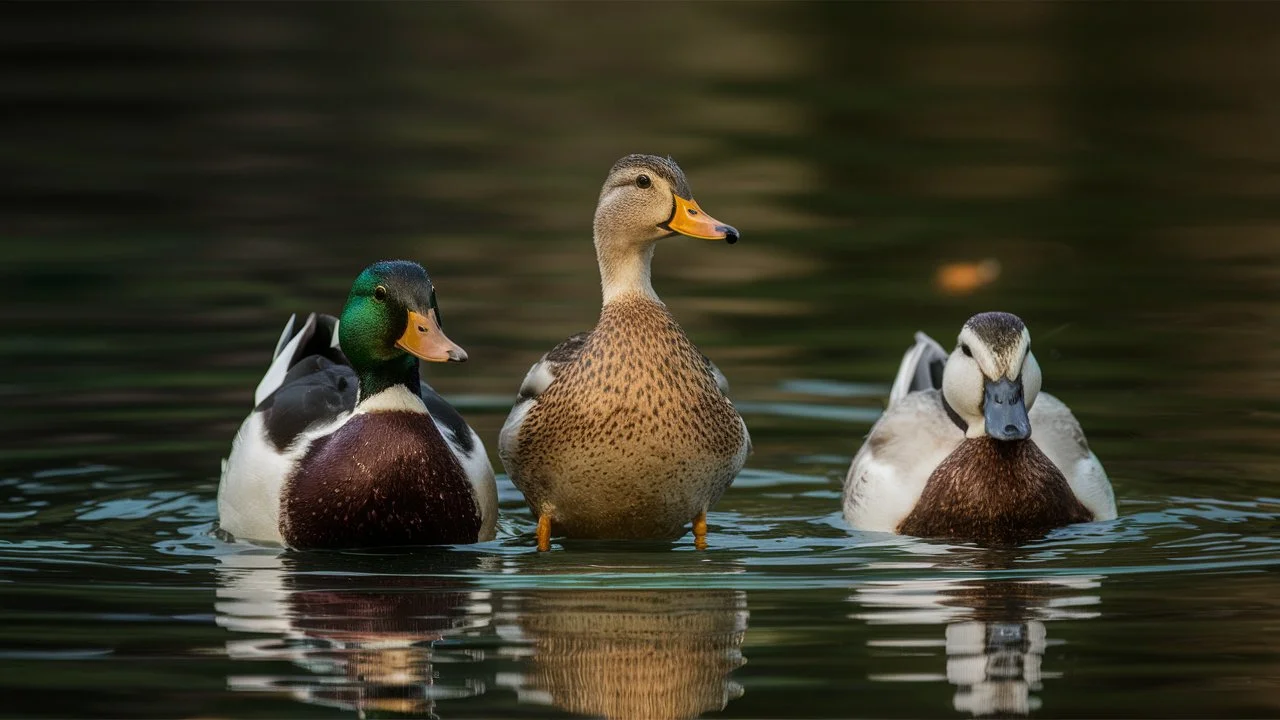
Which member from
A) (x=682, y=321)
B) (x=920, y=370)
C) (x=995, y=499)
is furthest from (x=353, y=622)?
(x=682, y=321)

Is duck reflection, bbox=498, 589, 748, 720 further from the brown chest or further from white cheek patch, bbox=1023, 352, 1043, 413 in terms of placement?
white cheek patch, bbox=1023, 352, 1043, 413

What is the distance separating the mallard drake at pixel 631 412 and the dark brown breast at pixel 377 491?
480 mm

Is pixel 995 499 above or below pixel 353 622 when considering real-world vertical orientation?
above

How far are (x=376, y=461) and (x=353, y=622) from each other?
1.63 metres

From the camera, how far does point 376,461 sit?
9.84 meters

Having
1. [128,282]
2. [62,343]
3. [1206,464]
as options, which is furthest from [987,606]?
[128,282]

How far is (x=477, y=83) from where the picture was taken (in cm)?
2725

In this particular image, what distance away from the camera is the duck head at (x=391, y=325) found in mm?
9820

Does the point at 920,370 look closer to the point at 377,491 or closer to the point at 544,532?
the point at 544,532

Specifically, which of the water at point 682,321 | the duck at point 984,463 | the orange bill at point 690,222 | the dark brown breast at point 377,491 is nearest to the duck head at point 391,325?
the dark brown breast at point 377,491

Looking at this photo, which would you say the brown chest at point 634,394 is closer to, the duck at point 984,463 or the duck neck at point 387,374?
the duck neck at point 387,374

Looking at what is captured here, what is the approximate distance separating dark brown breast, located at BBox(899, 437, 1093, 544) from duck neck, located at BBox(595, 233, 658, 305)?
159cm

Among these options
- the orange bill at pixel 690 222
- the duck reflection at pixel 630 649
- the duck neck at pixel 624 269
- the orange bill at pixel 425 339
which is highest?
the orange bill at pixel 690 222

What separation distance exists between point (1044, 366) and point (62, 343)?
19.4 feet
